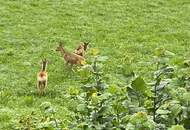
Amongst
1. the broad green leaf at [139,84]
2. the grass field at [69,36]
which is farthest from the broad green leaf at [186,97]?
the grass field at [69,36]

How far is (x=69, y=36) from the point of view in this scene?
1809 cm

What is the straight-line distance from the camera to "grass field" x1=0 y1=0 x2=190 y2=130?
12.4 meters

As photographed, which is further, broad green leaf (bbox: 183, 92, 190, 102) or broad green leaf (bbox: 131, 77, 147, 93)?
broad green leaf (bbox: 131, 77, 147, 93)

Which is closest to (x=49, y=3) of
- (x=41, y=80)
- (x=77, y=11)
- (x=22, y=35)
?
(x=77, y=11)

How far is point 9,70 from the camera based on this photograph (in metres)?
13.9

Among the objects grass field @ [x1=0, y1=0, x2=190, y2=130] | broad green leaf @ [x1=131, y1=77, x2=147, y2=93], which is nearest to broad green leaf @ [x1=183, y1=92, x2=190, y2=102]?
broad green leaf @ [x1=131, y1=77, x2=147, y2=93]

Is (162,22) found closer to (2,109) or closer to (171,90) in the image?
(2,109)

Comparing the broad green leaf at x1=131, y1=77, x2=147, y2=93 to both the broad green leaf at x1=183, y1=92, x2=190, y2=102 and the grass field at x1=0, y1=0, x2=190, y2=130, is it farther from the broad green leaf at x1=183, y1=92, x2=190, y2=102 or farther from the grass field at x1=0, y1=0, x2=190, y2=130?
the grass field at x1=0, y1=0, x2=190, y2=130

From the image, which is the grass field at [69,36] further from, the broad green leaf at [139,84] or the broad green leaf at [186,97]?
the broad green leaf at [186,97]

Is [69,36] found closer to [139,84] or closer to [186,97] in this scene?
[139,84]

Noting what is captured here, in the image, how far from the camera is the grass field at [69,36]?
12375 mm

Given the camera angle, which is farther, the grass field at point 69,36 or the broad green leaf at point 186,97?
the grass field at point 69,36

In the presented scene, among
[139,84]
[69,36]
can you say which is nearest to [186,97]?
[139,84]

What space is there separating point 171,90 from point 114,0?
2022 cm
